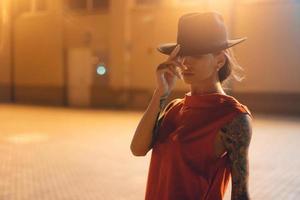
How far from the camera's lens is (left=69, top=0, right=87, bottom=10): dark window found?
59.5 feet

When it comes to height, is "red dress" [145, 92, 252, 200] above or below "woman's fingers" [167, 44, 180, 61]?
below

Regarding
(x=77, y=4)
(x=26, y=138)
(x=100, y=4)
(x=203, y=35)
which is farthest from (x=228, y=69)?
(x=77, y=4)

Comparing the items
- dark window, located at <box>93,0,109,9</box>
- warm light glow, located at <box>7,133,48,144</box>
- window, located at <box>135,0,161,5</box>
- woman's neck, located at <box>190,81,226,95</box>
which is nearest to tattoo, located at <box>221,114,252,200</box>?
woman's neck, located at <box>190,81,226,95</box>

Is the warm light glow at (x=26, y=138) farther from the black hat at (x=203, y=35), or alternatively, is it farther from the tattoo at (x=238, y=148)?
the tattoo at (x=238, y=148)

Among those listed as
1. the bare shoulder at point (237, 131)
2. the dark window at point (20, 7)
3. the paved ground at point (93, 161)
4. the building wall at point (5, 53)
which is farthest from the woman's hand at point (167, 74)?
the building wall at point (5, 53)

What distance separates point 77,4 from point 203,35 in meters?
17.0

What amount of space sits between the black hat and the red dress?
173mm

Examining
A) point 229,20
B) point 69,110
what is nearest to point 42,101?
point 69,110

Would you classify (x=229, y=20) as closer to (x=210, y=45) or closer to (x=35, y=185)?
(x=35, y=185)

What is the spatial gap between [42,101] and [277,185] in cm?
1451

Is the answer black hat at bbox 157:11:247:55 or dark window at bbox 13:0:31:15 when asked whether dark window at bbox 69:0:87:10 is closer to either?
dark window at bbox 13:0:31:15

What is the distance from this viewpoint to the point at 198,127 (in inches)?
70.9

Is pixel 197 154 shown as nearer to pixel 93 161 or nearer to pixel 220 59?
pixel 220 59

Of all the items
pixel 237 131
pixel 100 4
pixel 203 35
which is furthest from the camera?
pixel 100 4
